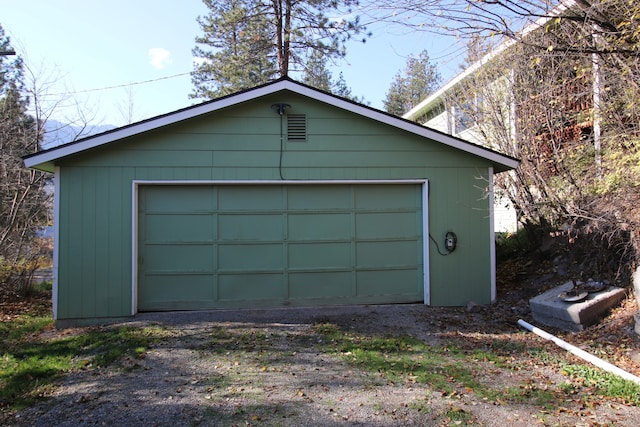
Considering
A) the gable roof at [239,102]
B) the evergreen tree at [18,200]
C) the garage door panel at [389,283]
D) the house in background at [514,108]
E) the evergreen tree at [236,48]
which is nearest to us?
the gable roof at [239,102]

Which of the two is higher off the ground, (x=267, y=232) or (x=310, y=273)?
(x=267, y=232)

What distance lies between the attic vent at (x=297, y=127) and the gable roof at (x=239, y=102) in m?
0.38

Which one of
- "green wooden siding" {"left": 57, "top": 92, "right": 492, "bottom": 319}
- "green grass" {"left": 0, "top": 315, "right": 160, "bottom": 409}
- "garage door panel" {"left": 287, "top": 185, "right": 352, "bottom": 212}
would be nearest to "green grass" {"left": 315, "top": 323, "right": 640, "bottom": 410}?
"green wooden siding" {"left": 57, "top": 92, "right": 492, "bottom": 319}

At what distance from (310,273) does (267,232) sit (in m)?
0.99

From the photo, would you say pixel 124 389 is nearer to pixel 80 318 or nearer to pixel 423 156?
pixel 80 318

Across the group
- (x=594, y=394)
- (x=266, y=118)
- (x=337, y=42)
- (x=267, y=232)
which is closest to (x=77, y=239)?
(x=267, y=232)

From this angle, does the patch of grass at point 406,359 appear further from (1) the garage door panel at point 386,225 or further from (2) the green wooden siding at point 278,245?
(1) the garage door panel at point 386,225

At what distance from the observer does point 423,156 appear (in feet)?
25.3

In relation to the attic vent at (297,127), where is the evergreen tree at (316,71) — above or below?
above

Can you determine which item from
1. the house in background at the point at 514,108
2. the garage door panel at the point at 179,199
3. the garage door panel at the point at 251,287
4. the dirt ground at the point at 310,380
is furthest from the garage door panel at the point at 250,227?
the house in background at the point at 514,108

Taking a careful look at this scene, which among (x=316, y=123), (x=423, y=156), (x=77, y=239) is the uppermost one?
(x=316, y=123)

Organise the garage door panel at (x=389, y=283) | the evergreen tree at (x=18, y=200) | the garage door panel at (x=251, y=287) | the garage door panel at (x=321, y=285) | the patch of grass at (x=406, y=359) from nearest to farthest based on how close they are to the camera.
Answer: the patch of grass at (x=406, y=359)
the garage door panel at (x=251, y=287)
the garage door panel at (x=321, y=285)
the garage door panel at (x=389, y=283)
the evergreen tree at (x=18, y=200)

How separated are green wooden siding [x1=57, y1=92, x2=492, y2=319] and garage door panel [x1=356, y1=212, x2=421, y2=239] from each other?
0.12 metres

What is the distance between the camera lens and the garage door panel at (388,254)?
772cm
